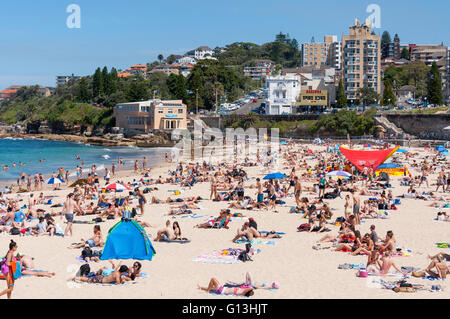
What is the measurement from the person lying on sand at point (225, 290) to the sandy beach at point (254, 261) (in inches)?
5.0

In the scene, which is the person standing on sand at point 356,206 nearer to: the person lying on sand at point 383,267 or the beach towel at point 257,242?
the beach towel at point 257,242

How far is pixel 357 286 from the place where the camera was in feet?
29.6

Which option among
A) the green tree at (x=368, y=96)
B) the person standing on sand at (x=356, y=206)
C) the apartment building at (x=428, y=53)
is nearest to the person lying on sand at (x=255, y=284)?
the person standing on sand at (x=356, y=206)

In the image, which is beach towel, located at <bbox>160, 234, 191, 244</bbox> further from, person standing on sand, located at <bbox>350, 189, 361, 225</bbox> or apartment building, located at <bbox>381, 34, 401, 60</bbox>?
apartment building, located at <bbox>381, 34, 401, 60</bbox>

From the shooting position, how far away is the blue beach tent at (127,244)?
426 inches

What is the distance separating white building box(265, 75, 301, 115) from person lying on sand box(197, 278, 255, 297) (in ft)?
193

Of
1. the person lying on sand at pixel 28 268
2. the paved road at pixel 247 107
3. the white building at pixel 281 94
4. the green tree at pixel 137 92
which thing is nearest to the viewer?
the person lying on sand at pixel 28 268

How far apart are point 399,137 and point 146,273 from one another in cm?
4470

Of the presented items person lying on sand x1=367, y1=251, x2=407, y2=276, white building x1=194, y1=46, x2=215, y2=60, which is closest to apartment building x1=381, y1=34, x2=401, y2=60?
white building x1=194, y1=46, x2=215, y2=60

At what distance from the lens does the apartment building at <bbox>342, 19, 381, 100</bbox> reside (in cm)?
6919

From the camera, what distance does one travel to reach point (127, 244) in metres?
10.9

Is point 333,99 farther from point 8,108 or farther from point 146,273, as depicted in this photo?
point 8,108

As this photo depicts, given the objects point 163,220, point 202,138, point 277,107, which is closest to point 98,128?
point 202,138

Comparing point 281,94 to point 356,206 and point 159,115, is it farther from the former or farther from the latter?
point 356,206
